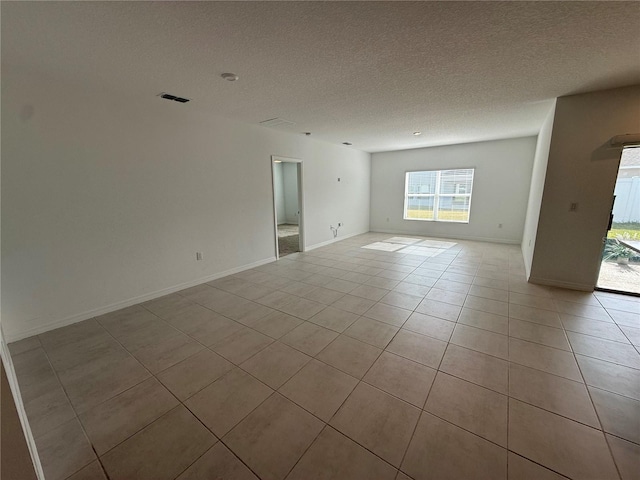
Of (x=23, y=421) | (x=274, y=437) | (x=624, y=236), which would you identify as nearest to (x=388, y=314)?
(x=274, y=437)

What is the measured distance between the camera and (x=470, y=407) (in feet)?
5.47

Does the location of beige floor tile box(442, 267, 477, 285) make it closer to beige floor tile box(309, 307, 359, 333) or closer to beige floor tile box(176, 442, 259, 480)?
beige floor tile box(309, 307, 359, 333)

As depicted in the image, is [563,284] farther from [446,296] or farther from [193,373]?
[193,373]

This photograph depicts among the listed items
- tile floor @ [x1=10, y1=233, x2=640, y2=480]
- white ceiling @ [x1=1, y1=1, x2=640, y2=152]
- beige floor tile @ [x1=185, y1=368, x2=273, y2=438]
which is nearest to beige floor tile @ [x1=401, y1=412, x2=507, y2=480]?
tile floor @ [x1=10, y1=233, x2=640, y2=480]

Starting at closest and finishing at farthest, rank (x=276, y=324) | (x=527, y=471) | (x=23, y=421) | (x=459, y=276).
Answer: (x=23, y=421)
(x=527, y=471)
(x=276, y=324)
(x=459, y=276)

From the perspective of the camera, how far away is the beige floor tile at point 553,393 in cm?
161

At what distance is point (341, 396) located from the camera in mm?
1771

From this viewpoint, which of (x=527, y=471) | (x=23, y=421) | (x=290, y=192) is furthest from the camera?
(x=290, y=192)

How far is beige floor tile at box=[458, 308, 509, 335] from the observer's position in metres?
2.58

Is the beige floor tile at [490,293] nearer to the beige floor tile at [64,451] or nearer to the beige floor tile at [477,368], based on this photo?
the beige floor tile at [477,368]

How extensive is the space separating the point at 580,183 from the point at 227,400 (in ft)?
15.1

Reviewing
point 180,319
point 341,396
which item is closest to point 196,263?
point 180,319

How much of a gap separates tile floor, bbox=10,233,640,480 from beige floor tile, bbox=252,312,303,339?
0.02 m

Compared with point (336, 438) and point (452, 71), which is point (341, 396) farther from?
point (452, 71)
